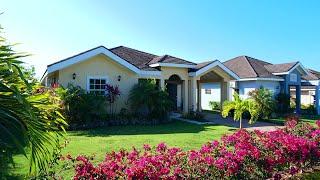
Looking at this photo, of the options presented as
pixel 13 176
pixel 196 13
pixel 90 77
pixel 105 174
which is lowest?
pixel 13 176

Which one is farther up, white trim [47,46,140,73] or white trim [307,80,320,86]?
white trim [47,46,140,73]

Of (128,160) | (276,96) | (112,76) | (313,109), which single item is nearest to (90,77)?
(112,76)

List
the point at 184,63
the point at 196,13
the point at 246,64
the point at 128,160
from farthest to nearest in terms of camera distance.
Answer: the point at 246,64
the point at 184,63
the point at 196,13
the point at 128,160

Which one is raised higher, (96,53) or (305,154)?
(96,53)

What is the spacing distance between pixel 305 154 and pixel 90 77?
16.0 m

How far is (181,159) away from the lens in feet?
24.7

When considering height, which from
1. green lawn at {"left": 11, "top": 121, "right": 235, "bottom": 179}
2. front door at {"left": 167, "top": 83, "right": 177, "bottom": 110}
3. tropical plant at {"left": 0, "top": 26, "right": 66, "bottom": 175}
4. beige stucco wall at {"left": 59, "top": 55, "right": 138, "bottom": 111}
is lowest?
green lawn at {"left": 11, "top": 121, "right": 235, "bottom": 179}

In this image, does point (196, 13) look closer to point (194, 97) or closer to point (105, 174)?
point (194, 97)

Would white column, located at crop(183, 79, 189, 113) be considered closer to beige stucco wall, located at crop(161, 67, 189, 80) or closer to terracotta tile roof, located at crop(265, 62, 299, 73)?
beige stucco wall, located at crop(161, 67, 189, 80)

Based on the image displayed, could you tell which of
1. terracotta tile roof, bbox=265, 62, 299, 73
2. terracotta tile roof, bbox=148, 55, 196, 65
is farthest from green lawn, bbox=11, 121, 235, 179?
terracotta tile roof, bbox=265, 62, 299, 73

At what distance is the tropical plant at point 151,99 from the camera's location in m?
22.6

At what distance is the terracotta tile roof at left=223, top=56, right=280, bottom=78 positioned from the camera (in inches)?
1309

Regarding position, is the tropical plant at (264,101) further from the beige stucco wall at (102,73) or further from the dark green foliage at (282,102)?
the beige stucco wall at (102,73)

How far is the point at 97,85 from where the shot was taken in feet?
74.7
